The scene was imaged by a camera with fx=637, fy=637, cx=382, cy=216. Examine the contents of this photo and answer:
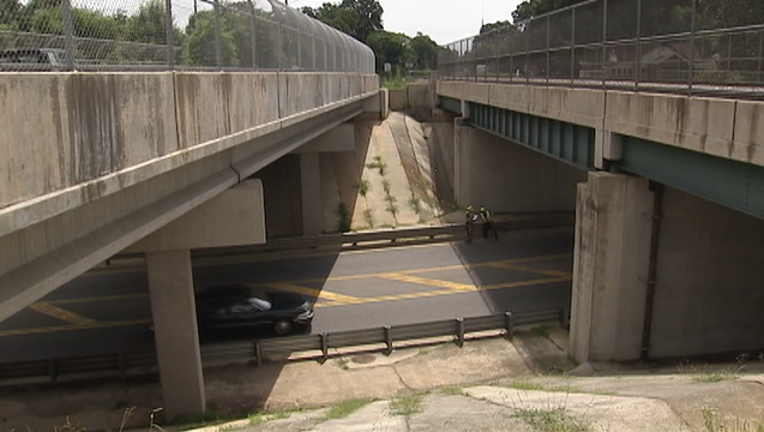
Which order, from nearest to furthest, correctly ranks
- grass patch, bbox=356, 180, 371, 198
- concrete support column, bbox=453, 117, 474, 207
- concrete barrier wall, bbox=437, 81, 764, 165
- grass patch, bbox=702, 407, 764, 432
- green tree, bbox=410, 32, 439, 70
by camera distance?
grass patch, bbox=702, 407, 764, 432 < concrete barrier wall, bbox=437, 81, 764, 165 < concrete support column, bbox=453, 117, 474, 207 < grass patch, bbox=356, 180, 371, 198 < green tree, bbox=410, 32, 439, 70

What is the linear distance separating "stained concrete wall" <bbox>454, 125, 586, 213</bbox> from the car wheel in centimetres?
1532

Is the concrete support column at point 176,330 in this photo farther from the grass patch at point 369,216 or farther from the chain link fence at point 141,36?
the grass patch at point 369,216

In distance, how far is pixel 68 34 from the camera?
5.44 m

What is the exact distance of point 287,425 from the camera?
8.59 m

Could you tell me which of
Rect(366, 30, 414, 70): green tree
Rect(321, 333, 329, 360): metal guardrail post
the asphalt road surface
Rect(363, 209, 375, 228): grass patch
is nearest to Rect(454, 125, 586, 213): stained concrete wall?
the asphalt road surface

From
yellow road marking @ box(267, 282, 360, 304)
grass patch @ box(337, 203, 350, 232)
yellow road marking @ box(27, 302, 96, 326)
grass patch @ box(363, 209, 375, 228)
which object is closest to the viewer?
yellow road marking @ box(27, 302, 96, 326)

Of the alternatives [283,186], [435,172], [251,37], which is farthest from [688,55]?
[435,172]

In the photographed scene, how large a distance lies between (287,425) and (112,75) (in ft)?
16.5

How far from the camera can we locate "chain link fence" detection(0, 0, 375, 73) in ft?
16.6

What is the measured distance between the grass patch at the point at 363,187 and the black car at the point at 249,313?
44.7ft

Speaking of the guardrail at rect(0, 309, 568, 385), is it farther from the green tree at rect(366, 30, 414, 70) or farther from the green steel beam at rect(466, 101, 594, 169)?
the green tree at rect(366, 30, 414, 70)

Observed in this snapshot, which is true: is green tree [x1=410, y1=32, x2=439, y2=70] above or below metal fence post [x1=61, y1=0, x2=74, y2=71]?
above

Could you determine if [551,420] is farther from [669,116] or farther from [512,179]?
[512,179]

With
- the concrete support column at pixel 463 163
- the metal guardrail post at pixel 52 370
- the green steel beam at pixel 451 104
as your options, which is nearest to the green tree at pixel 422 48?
the green steel beam at pixel 451 104
